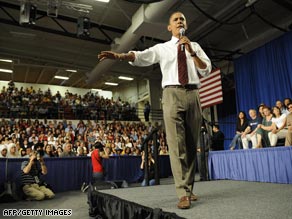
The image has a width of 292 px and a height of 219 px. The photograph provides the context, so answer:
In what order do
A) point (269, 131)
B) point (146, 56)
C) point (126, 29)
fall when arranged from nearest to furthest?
1. point (146, 56)
2. point (269, 131)
3. point (126, 29)

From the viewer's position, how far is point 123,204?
2.14 m

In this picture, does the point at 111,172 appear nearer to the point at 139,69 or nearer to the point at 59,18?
the point at 59,18

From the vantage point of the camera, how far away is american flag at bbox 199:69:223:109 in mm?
8109

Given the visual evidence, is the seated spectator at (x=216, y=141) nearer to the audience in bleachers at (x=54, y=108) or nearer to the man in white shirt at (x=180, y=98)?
the man in white shirt at (x=180, y=98)

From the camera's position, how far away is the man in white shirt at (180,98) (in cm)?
183

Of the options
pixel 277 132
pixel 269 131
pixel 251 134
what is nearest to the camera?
pixel 277 132

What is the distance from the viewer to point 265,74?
8.58m

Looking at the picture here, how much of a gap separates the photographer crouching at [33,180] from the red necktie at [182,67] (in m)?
3.75

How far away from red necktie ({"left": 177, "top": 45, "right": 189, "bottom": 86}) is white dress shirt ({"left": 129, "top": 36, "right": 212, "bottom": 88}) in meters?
0.03

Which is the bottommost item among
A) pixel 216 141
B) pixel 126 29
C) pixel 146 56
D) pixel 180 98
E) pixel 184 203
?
pixel 184 203

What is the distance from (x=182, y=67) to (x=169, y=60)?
0.41 feet

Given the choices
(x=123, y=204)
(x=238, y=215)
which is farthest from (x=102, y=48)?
(x=238, y=215)

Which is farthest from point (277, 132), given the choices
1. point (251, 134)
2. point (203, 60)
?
point (203, 60)

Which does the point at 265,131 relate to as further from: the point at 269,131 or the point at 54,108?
the point at 54,108
